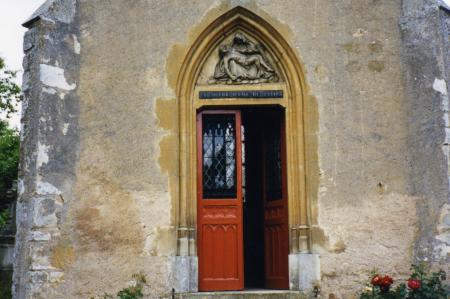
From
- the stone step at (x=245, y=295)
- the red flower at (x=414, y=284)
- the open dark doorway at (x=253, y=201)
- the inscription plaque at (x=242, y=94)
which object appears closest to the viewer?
the red flower at (x=414, y=284)

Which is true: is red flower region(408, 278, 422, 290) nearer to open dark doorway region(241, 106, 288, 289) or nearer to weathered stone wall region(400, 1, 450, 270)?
weathered stone wall region(400, 1, 450, 270)

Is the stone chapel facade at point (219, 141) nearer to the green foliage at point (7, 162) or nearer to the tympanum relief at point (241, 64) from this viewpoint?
the tympanum relief at point (241, 64)

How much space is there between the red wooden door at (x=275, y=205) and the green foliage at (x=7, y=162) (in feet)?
33.7

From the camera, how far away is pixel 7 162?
16797mm

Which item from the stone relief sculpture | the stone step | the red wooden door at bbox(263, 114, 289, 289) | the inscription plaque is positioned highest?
the stone relief sculpture

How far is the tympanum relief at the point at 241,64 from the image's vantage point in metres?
8.30

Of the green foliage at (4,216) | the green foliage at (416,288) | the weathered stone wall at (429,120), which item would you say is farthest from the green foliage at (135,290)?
the green foliage at (4,216)

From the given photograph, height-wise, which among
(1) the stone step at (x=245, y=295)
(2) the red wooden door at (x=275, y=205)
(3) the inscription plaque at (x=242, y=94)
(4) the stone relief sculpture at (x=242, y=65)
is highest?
(4) the stone relief sculpture at (x=242, y=65)

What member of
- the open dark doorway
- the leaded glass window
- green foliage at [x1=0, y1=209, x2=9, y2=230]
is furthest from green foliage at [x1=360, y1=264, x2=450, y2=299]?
green foliage at [x1=0, y1=209, x2=9, y2=230]

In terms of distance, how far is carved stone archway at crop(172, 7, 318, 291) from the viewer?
25.0 feet

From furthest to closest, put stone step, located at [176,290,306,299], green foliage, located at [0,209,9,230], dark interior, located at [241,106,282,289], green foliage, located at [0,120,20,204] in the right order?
green foliage, located at [0,209,9,230] < green foliage, located at [0,120,20,204] < dark interior, located at [241,106,282,289] < stone step, located at [176,290,306,299]

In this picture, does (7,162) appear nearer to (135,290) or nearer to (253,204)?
(253,204)

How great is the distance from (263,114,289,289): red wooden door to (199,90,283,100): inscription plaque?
455mm

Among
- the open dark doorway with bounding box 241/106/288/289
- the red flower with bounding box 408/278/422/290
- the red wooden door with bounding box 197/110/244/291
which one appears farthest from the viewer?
the open dark doorway with bounding box 241/106/288/289
